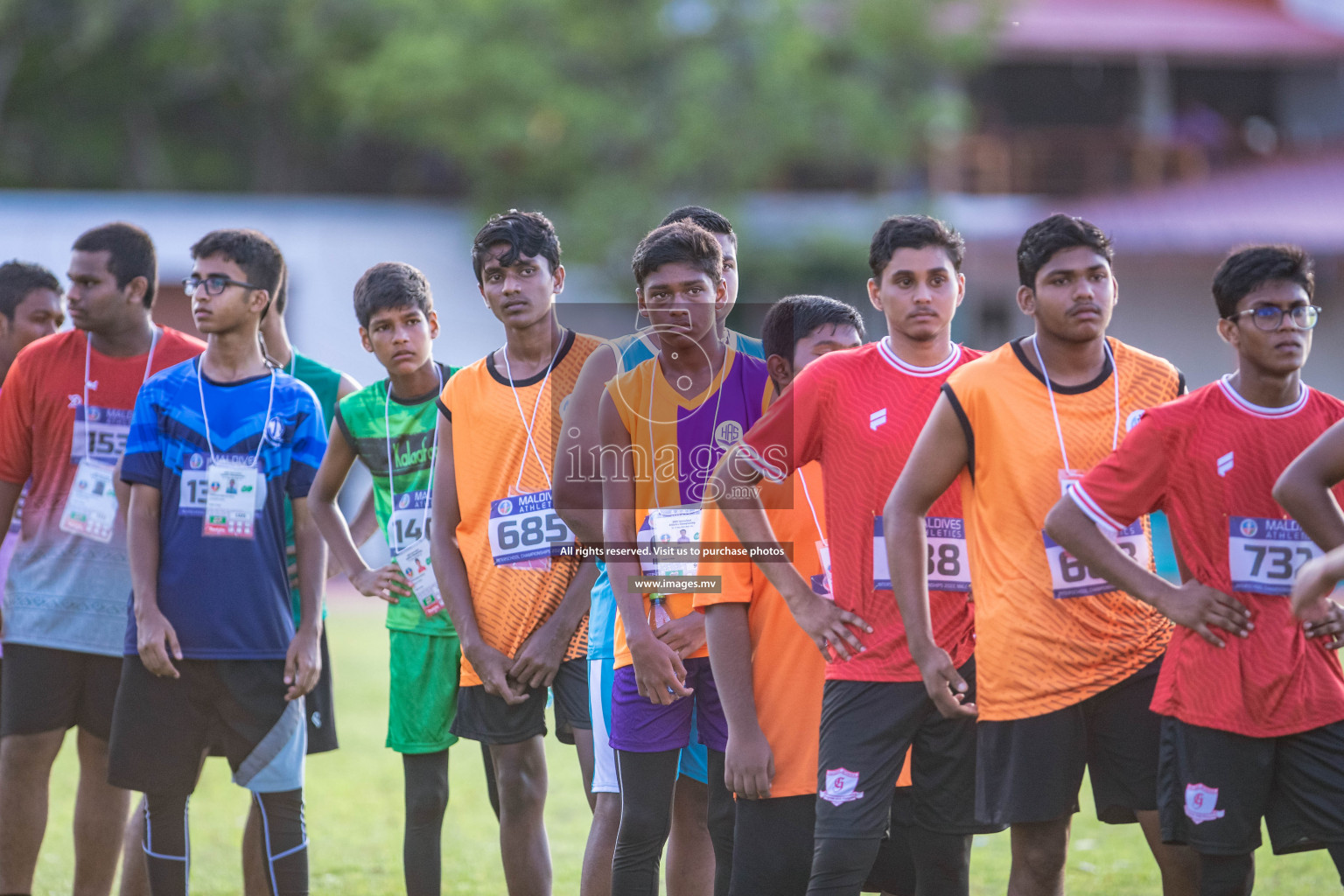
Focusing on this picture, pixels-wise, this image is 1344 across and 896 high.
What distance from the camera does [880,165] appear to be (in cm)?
2203

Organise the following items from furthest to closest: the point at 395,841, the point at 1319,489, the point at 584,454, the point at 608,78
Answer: the point at 608,78
the point at 395,841
the point at 584,454
the point at 1319,489

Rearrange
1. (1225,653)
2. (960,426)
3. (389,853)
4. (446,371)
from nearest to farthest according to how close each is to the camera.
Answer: (1225,653) → (960,426) → (446,371) → (389,853)

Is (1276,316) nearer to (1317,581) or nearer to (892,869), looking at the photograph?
(1317,581)

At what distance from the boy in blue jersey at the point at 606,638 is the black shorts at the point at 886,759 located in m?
0.47

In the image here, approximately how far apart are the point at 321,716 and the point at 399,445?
104 centimetres

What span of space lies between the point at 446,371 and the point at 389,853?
8.56ft

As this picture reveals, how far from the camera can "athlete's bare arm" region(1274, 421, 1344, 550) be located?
3697 millimetres

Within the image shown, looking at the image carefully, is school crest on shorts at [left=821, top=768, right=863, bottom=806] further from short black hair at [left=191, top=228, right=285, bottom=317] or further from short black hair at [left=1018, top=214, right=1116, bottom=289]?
short black hair at [left=191, top=228, right=285, bottom=317]

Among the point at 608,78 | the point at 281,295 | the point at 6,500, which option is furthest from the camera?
the point at 608,78

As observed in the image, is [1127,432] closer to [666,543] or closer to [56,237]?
[666,543]

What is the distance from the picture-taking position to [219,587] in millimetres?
4816

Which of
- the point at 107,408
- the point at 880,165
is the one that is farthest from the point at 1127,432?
the point at 880,165

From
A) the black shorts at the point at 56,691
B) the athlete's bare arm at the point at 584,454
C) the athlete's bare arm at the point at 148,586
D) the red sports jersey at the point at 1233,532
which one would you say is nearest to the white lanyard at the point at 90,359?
→ the athlete's bare arm at the point at 148,586

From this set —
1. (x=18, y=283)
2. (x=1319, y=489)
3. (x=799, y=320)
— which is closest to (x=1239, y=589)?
(x=1319, y=489)
